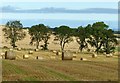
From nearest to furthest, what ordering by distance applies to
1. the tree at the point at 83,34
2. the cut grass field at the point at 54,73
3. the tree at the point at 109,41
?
the cut grass field at the point at 54,73 < the tree at the point at 109,41 < the tree at the point at 83,34

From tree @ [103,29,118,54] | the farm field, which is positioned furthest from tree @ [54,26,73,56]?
the farm field

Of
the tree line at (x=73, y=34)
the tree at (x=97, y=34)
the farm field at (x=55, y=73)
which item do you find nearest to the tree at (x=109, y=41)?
the tree line at (x=73, y=34)

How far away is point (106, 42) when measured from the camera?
100 m

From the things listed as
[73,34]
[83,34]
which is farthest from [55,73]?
[73,34]

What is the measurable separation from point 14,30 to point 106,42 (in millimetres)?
30155

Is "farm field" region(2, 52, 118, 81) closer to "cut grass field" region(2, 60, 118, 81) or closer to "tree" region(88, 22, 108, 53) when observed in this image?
"cut grass field" region(2, 60, 118, 81)

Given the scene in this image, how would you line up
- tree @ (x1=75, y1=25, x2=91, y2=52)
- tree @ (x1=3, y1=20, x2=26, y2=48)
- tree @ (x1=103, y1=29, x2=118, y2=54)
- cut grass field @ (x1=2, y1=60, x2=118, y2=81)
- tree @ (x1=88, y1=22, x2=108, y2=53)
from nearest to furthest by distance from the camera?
cut grass field @ (x1=2, y1=60, x2=118, y2=81) < tree @ (x1=103, y1=29, x2=118, y2=54) < tree @ (x1=88, y1=22, x2=108, y2=53) < tree @ (x1=75, y1=25, x2=91, y2=52) < tree @ (x1=3, y1=20, x2=26, y2=48)

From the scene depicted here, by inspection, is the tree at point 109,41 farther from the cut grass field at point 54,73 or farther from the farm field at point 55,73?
the cut grass field at point 54,73

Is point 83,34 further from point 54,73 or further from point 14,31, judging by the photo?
point 54,73

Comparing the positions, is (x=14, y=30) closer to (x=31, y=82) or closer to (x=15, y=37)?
(x=15, y=37)

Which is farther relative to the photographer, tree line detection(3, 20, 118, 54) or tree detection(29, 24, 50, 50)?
tree detection(29, 24, 50, 50)

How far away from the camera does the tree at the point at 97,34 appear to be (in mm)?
99750

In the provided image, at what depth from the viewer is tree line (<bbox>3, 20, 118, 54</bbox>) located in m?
100

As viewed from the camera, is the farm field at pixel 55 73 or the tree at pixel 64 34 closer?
the farm field at pixel 55 73
